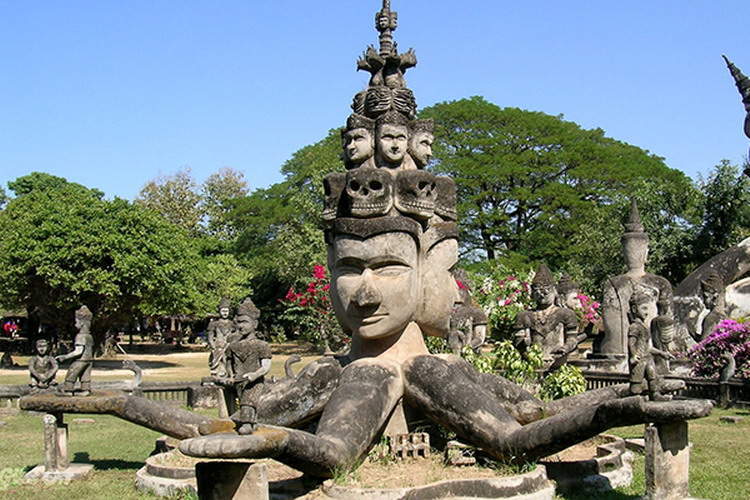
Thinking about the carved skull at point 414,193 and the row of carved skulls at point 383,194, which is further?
the carved skull at point 414,193

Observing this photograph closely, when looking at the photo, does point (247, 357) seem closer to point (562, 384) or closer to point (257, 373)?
point (257, 373)

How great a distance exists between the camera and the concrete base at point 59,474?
10047 mm

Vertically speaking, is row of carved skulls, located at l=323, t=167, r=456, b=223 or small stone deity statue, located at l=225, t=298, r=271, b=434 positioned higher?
row of carved skulls, located at l=323, t=167, r=456, b=223

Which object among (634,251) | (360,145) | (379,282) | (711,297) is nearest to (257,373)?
(379,282)

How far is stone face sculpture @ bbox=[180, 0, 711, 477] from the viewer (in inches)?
302

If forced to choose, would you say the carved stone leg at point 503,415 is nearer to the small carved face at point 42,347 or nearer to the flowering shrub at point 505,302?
the small carved face at point 42,347

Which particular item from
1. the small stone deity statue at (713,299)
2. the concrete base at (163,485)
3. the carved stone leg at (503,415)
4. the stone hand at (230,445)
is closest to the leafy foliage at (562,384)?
the carved stone leg at (503,415)

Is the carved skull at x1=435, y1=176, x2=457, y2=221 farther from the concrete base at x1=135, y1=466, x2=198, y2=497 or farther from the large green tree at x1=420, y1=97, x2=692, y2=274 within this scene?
the large green tree at x1=420, y1=97, x2=692, y2=274

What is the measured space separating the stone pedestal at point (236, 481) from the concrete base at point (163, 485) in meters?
2.72

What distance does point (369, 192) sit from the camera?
8.90 meters

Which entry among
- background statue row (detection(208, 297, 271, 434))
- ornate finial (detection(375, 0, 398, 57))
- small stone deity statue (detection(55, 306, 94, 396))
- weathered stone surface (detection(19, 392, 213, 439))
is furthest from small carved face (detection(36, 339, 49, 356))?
ornate finial (detection(375, 0, 398, 57))

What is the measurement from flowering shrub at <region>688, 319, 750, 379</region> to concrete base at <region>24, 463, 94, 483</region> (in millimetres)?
12194

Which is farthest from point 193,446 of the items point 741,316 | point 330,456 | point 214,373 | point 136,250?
point 136,250

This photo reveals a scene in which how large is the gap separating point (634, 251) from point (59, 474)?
14.8 metres
